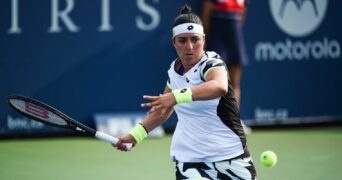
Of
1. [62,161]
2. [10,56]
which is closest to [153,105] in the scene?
[62,161]

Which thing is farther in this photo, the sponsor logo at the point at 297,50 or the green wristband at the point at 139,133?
the sponsor logo at the point at 297,50

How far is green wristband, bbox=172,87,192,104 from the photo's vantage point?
5.14m

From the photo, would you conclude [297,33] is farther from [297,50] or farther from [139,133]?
[139,133]

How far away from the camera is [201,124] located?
5668mm

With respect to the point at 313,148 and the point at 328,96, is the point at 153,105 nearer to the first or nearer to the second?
the point at 313,148

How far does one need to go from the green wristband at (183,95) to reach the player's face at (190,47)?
0.39 m

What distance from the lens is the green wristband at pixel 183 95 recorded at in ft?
16.9

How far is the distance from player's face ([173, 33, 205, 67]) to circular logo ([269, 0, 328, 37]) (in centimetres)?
Result: 581

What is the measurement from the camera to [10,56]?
10.0 metres

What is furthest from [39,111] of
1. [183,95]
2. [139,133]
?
[183,95]

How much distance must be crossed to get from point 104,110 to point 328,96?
120 inches

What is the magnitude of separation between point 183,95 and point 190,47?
1.61 ft

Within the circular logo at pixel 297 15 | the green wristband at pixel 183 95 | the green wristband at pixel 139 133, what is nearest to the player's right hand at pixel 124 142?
the green wristband at pixel 139 133

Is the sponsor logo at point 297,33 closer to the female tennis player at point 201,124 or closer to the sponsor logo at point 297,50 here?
the sponsor logo at point 297,50
